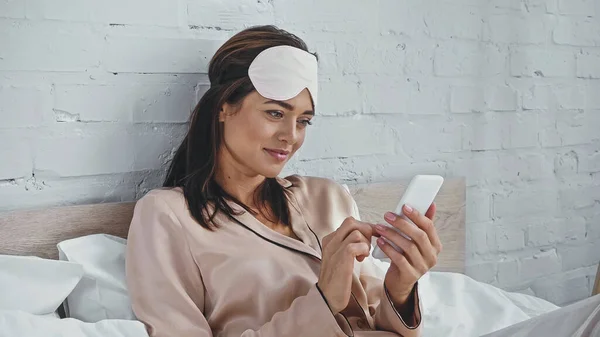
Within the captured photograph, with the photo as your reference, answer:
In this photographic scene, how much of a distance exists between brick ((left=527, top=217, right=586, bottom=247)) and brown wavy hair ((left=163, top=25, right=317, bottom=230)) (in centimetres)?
103

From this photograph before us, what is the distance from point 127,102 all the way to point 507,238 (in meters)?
1.18

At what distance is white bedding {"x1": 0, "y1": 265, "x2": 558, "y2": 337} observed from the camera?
45.1 inches

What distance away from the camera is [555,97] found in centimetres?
215

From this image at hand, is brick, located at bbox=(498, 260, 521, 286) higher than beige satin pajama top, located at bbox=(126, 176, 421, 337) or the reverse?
the reverse

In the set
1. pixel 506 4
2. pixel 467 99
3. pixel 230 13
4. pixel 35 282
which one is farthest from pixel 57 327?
→ pixel 506 4

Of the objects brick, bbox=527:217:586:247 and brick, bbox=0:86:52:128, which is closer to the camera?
brick, bbox=0:86:52:128

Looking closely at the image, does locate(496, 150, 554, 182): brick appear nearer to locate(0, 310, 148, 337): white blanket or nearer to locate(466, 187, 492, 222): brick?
locate(466, 187, 492, 222): brick

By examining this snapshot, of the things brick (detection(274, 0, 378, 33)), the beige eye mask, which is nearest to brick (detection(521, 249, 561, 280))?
brick (detection(274, 0, 378, 33))

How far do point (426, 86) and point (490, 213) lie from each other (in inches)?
16.9

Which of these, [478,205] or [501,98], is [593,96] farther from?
[478,205]

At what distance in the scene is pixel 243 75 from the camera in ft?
4.35

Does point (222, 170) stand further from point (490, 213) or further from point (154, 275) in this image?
point (490, 213)

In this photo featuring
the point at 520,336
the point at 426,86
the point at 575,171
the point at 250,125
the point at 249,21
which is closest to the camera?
the point at 520,336

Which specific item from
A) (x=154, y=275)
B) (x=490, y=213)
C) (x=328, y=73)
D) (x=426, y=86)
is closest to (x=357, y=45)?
(x=328, y=73)
